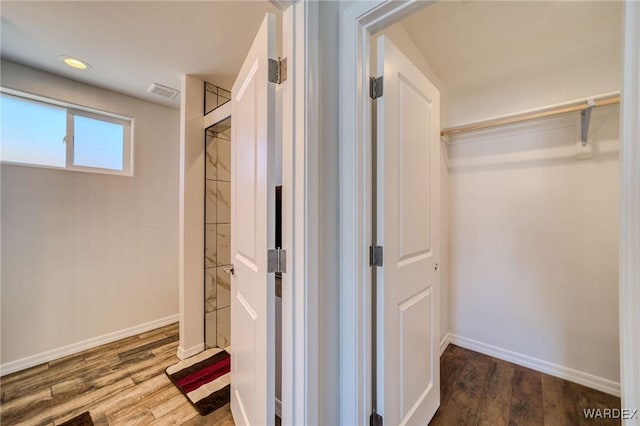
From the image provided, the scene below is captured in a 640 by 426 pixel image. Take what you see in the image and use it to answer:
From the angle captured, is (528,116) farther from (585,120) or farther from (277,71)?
(277,71)

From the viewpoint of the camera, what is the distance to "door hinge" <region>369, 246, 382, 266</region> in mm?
1101

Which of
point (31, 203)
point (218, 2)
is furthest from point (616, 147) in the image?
point (31, 203)

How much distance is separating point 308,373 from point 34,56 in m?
2.77

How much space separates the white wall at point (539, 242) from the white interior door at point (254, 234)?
1.90m

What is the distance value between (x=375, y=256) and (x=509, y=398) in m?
1.54

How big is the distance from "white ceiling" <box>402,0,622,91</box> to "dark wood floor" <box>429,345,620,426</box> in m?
2.20

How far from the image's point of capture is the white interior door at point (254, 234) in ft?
3.26

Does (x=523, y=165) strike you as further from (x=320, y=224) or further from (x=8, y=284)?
(x=8, y=284)

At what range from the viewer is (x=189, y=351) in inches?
83.4

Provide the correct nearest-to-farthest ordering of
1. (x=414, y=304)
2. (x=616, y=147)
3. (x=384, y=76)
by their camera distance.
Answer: (x=384, y=76), (x=414, y=304), (x=616, y=147)

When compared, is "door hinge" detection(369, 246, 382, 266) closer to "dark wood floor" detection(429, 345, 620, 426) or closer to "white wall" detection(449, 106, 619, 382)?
"dark wood floor" detection(429, 345, 620, 426)

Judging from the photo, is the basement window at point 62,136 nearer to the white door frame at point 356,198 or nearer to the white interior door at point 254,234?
the white interior door at point 254,234

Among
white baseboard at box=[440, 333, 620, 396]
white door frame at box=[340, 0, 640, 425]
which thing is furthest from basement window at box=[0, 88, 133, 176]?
white baseboard at box=[440, 333, 620, 396]

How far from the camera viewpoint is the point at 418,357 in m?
1.37
